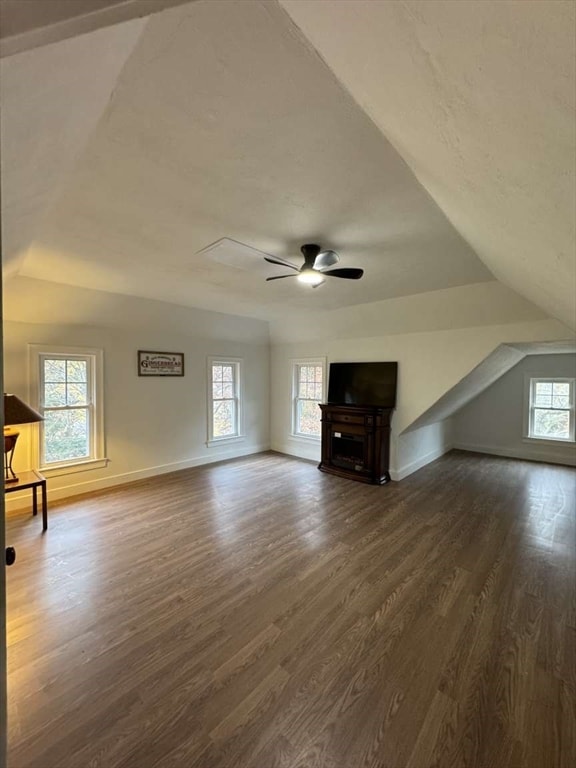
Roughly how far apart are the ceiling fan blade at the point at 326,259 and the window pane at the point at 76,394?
345cm

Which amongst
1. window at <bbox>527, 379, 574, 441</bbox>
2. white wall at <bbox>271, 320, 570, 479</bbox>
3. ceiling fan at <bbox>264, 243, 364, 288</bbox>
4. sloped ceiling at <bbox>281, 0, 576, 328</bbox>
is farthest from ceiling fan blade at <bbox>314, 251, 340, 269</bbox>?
window at <bbox>527, 379, 574, 441</bbox>

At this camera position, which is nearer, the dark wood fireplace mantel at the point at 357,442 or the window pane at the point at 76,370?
the window pane at the point at 76,370

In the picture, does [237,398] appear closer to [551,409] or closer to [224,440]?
[224,440]

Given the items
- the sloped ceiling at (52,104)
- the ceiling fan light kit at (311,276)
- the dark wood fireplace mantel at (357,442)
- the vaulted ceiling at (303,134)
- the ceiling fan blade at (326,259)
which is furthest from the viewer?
the dark wood fireplace mantel at (357,442)

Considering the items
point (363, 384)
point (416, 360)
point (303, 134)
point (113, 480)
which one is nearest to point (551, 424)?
point (416, 360)

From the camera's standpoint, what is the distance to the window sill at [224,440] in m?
5.61

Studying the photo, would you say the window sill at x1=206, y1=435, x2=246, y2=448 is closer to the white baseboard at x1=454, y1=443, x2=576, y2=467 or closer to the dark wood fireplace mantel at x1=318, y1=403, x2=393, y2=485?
the dark wood fireplace mantel at x1=318, y1=403, x2=393, y2=485

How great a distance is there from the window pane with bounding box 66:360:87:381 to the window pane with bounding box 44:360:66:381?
53mm

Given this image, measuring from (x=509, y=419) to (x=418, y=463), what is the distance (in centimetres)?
231

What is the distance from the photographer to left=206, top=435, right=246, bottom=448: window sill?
5.61 m

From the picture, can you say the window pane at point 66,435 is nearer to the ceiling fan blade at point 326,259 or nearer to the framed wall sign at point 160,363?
the framed wall sign at point 160,363

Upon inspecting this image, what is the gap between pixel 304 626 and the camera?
2023mm

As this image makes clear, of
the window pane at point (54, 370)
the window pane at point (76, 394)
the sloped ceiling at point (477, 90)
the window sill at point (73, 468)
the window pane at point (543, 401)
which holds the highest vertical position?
the sloped ceiling at point (477, 90)

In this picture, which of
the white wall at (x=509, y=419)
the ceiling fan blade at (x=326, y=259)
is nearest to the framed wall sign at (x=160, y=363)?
the ceiling fan blade at (x=326, y=259)
